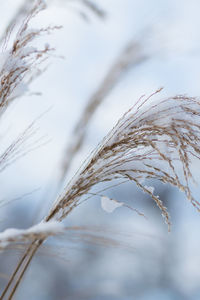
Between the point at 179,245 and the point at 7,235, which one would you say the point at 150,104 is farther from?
the point at 179,245

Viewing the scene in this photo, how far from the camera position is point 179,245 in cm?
1127

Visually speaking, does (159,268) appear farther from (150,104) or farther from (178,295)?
(150,104)

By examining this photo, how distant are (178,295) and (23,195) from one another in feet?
40.7

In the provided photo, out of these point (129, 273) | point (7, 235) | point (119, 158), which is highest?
point (129, 273)

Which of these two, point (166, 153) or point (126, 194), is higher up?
point (126, 194)

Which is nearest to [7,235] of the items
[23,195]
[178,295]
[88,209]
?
[23,195]

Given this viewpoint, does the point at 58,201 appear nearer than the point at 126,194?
Yes

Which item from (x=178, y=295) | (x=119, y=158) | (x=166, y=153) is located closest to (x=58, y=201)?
(x=119, y=158)

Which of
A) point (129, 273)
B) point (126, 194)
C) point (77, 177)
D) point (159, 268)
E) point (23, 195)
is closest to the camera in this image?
point (77, 177)

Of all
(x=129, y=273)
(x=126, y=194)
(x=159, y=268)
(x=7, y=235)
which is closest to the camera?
(x=7, y=235)

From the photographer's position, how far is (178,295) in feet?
41.3

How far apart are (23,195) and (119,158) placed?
0.27 metres

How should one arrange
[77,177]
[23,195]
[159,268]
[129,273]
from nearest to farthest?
[77,177] → [23,195] → [159,268] → [129,273]

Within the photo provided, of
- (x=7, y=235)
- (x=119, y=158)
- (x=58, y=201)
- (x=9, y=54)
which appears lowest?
(x=7, y=235)
